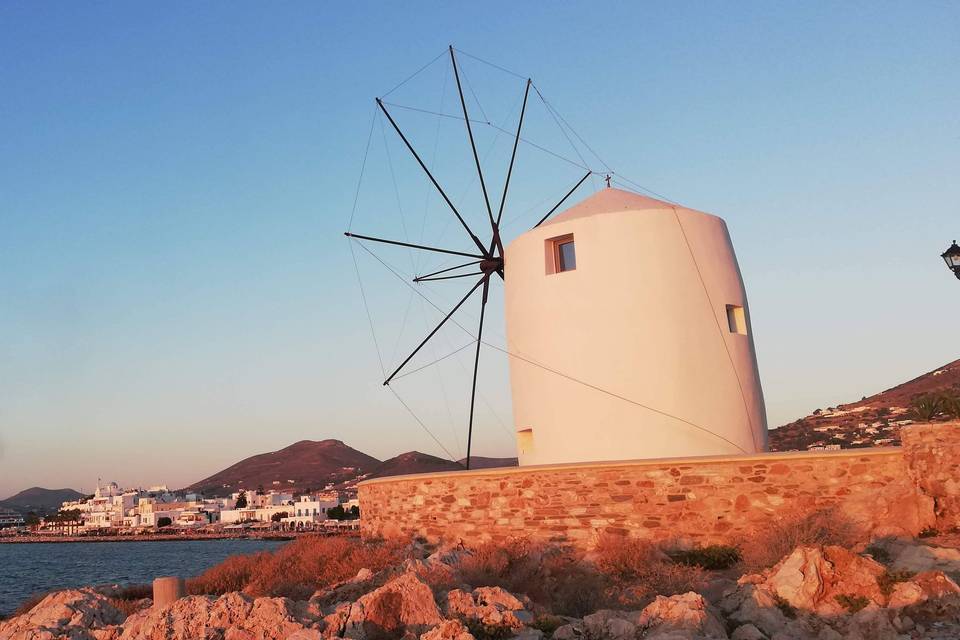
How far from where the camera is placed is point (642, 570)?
38.8ft

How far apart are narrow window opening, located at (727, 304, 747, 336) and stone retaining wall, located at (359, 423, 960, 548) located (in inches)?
176

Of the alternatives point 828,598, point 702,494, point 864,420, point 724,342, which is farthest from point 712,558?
point 864,420

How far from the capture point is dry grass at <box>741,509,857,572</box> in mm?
11672

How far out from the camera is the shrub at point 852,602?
9180 millimetres

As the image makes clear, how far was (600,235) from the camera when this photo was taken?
56.3 ft

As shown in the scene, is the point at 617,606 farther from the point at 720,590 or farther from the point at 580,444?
the point at 580,444

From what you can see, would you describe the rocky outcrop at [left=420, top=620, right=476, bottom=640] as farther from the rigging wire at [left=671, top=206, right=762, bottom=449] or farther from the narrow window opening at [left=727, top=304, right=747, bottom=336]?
the narrow window opening at [left=727, top=304, right=747, bottom=336]

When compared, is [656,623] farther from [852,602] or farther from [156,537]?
[156,537]

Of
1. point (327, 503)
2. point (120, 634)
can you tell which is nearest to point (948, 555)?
point (120, 634)

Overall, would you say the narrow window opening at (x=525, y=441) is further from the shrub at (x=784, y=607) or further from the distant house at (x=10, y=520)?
the distant house at (x=10, y=520)

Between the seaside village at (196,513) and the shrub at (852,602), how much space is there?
318 ft

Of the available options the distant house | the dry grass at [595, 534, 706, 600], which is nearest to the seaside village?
the distant house

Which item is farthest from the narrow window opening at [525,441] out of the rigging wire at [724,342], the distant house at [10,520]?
the distant house at [10,520]

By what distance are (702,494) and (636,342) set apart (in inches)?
145
